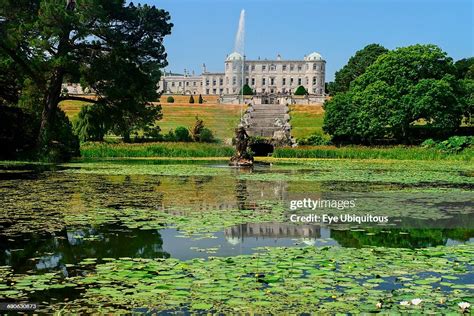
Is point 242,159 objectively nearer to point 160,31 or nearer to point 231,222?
point 160,31

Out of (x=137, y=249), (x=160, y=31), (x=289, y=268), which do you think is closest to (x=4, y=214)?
(x=137, y=249)

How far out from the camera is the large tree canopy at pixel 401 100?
4391cm

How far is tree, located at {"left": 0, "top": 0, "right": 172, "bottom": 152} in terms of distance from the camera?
30.0m

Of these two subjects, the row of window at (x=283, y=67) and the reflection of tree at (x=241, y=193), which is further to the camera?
the row of window at (x=283, y=67)

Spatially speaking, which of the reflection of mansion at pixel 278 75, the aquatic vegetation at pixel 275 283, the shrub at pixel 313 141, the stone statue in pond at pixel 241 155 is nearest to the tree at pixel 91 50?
the stone statue in pond at pixel 241 155

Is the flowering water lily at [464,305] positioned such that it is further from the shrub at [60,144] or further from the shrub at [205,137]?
the shrub at [205,137]

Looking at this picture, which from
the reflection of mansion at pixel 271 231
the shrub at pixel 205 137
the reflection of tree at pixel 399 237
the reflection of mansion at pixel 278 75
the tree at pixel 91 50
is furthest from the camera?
the reflection of mansion at pixel 278 75

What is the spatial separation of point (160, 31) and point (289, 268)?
29.2 m

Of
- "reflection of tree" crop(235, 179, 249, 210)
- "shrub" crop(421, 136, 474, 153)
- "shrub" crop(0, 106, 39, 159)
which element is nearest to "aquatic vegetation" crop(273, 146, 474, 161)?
"shrub" crop(421, 136, 474, 153)

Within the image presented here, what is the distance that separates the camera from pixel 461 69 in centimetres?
6869

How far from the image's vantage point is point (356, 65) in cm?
7125

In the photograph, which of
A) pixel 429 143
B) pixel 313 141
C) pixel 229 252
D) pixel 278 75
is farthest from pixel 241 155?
pixel 278 75

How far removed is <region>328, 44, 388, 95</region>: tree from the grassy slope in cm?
408

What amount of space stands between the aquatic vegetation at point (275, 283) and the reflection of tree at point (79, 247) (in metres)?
0.44
